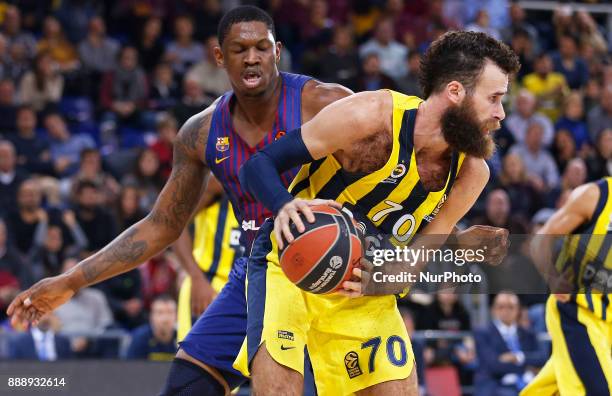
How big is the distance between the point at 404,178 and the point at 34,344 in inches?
195

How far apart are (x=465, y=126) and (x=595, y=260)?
201 cm

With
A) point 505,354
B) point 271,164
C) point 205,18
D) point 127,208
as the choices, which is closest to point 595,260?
point 271,164

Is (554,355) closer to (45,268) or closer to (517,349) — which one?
(517,349)

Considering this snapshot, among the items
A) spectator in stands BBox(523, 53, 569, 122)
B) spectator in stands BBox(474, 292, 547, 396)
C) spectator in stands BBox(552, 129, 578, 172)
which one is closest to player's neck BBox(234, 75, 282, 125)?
spectator in stands BBox(474, 292, 547, 396)

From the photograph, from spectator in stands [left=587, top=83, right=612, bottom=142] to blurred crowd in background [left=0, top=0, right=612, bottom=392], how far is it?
0.07 ft

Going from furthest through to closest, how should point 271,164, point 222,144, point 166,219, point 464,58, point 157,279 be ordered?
point 157,279 < point 166,219 < point 222,144 < point 464,58 < point 271,164

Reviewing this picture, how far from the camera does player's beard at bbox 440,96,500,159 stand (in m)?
4.08

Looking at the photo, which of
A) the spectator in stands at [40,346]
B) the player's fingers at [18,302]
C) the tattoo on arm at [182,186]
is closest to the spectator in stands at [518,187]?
the spectator in stands at [40,346]

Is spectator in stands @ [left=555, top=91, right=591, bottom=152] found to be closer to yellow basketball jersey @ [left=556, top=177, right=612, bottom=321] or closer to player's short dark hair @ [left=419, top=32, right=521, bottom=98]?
yellow basketball jersey @ [left=556, top=177, right=612, bottom=321]

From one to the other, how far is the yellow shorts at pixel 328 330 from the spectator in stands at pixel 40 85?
7399 millimetres

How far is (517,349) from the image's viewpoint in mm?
9047

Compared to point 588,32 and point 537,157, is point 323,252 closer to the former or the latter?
point 537,157

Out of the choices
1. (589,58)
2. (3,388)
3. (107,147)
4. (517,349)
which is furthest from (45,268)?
(589,58)

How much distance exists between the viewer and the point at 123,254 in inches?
190
